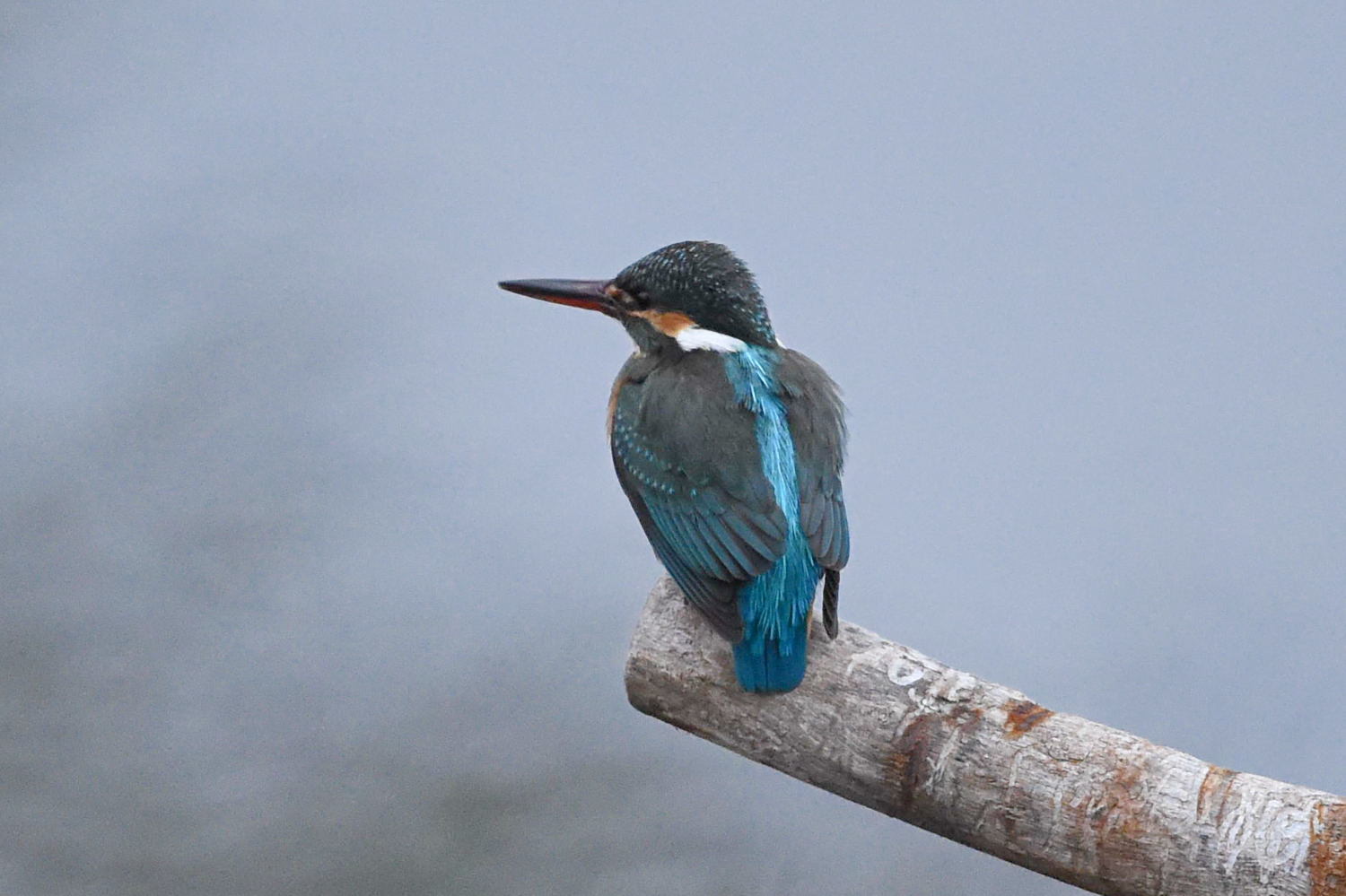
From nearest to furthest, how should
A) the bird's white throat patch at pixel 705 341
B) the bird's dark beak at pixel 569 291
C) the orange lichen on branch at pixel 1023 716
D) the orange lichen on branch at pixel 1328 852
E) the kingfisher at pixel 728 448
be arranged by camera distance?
the orange lichen on branch at pixel 1328 852 → the orange lichen on branch at pixel 1023 716 → the kingfisher at pixel 728 448 → the bird's white throat patch at pixel 705 341 → the bird's dark beak at pixel 569 291

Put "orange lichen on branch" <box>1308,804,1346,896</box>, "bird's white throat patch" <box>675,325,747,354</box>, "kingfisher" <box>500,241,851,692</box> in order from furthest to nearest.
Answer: "bird's white throat patch" <box>675,325,747,354</box> → "kingfisher" <box>500,241,851,692</box> → "orange lichen on branch" <box>1308,804,1346,896</box>

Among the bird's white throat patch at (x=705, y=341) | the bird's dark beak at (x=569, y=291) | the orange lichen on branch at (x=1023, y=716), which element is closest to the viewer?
the orange lichen on branch at (x=1023, y=716)

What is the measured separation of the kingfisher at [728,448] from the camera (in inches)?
71.3

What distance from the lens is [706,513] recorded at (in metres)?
1.90

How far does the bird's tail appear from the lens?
1.76 m

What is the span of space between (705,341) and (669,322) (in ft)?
0.23

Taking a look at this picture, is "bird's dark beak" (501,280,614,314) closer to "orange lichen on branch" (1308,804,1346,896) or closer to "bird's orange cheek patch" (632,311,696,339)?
"bird's orange cheek patch" (632,311,696,339)

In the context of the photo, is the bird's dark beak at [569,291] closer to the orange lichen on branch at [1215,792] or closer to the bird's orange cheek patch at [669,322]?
the bird's orange cheek patch at [669,322]

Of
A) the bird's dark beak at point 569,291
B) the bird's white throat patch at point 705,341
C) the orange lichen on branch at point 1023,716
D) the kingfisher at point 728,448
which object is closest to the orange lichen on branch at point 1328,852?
the orange lichen on branch at point 1023,716

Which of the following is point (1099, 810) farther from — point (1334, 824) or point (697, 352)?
point (697, 352)

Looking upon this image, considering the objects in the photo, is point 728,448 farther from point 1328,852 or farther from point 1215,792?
point 1328,852

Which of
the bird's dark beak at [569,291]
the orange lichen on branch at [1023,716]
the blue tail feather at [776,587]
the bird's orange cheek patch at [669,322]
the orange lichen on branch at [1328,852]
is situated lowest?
the orange lichen on branch at [1328,852]

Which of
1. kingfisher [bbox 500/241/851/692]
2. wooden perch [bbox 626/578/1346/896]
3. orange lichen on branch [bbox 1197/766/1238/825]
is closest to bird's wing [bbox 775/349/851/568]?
kingfisher [bbox 500/241/851/692]

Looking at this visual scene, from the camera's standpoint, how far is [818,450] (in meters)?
2.02
